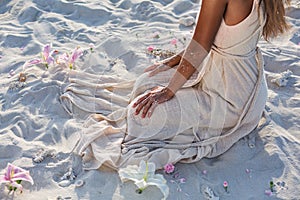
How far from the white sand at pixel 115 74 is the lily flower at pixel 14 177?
0.05 metres

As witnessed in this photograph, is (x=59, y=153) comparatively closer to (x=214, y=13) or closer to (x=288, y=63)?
(x=214, y=13)

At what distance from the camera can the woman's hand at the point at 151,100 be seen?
242 cm

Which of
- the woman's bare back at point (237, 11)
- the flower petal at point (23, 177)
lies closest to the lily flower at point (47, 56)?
the flower petal at point (23, 177)

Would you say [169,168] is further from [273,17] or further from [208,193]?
[273,17]

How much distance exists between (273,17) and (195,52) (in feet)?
1.39

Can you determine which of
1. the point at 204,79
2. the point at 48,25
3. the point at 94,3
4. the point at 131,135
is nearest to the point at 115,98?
the point at 131,135

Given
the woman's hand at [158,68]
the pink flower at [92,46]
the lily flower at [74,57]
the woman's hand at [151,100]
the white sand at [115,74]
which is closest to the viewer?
the white sand at [115,74]

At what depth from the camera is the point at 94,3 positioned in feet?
13.3

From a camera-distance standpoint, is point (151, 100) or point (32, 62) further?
point (32, 62)

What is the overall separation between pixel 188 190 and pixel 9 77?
157 centimetres

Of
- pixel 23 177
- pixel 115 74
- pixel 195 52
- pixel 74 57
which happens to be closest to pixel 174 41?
pixel 115 74

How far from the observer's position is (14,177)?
2.28 meters

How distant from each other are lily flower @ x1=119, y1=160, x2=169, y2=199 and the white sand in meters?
0.04

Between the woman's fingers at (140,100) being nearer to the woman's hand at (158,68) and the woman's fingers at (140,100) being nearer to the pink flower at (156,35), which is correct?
the woman's hand at (158,68)
